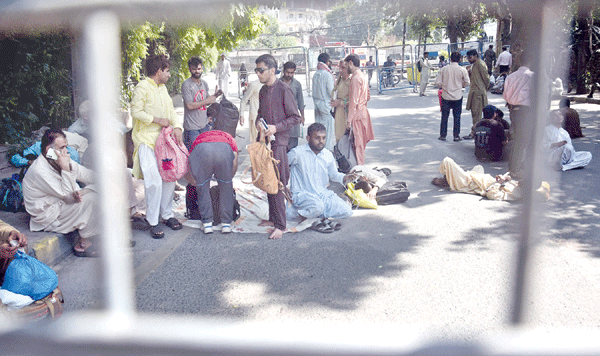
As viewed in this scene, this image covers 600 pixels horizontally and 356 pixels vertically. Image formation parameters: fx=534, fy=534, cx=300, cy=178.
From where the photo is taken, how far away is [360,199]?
5695 millimetres

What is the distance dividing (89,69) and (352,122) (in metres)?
5.80

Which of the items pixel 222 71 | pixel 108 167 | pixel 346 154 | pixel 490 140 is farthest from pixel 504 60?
pixel 108 167

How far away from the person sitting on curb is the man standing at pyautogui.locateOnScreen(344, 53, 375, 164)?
40.9 inches

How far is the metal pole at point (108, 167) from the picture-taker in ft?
3.65

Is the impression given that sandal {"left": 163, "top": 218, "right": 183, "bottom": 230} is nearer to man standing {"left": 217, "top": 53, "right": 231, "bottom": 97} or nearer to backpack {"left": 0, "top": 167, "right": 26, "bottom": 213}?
backpack {"left": 0, "top": 167, "right": 26, "bottom": 213}

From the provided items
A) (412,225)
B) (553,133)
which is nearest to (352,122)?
(412,225)

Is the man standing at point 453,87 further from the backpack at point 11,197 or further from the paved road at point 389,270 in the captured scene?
the backpack at point 11,197

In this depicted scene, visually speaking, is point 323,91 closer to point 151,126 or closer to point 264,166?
point 264,166

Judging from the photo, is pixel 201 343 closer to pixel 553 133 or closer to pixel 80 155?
pixel 80 155

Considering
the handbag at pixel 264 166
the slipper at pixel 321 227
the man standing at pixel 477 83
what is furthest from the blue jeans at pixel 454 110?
the handbag at pixel 264 166

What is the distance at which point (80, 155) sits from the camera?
5344mm

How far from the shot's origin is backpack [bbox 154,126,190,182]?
4812 millimetres

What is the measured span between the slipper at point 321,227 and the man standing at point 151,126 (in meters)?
1.40

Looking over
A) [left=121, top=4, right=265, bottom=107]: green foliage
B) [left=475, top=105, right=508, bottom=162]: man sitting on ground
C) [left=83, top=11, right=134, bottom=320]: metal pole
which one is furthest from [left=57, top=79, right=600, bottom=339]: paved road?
[left=121, top=4, right=265, bottom=107]: green foliage
